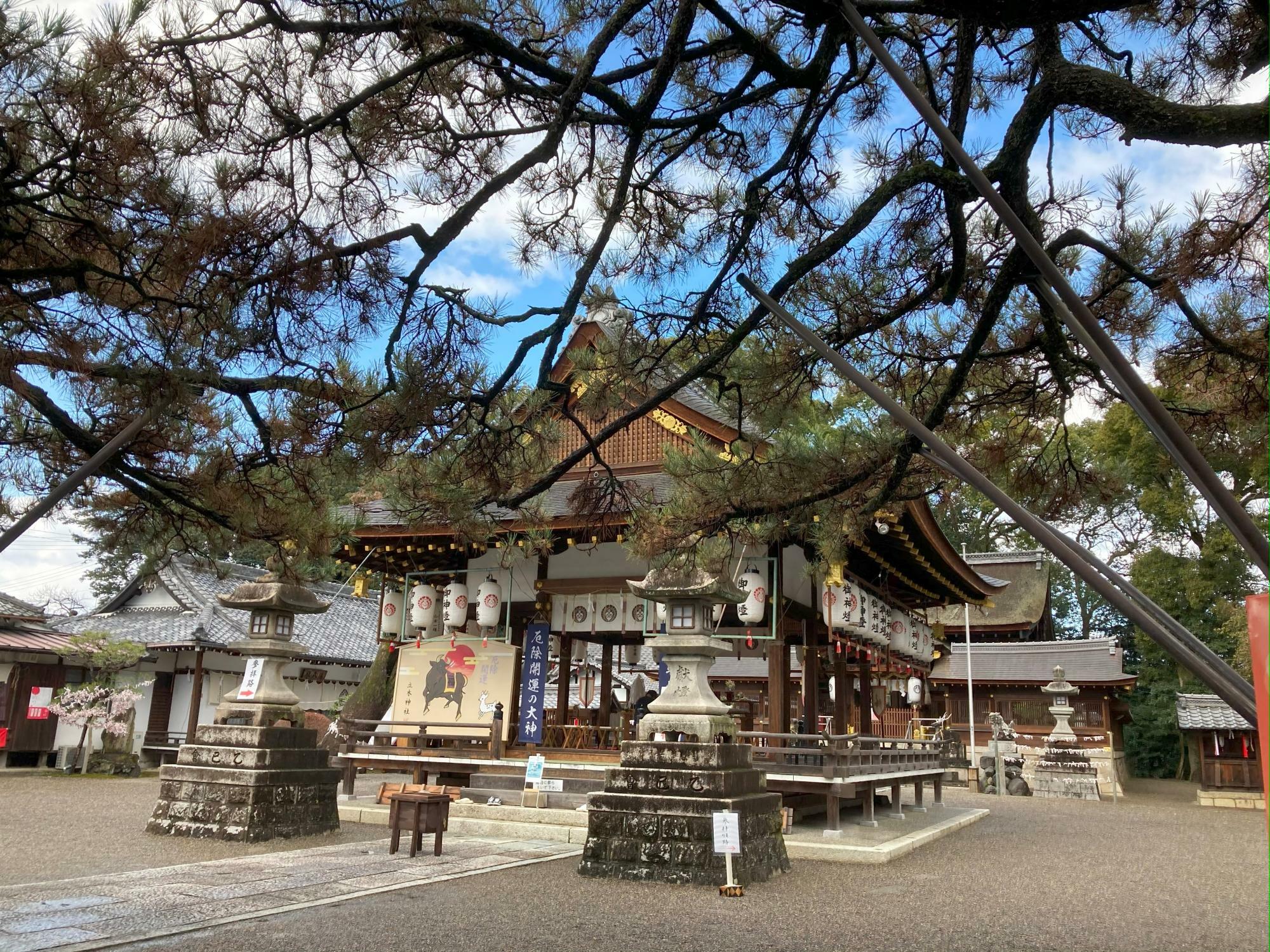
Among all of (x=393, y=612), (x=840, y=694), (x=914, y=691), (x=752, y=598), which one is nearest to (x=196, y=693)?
(x=393, y=612)

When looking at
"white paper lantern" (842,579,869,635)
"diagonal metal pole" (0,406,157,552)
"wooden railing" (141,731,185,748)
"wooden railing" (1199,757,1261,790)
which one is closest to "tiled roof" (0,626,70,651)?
"wooden railing" (141,731,185,748)

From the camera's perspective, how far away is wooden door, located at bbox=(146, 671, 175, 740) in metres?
21.1

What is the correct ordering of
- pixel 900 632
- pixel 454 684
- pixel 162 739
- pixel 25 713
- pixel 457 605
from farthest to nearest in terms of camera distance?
1. pixel 162 739
2. pixel 25 713
3. pixel 900 632
4. pixel 454 684
5. pixel 457 605

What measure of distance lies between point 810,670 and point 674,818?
667 centimetres

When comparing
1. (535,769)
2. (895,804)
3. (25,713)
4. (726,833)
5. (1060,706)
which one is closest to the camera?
(726,833)

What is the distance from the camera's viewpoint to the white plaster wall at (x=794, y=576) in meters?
12.5

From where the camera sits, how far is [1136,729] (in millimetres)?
30062

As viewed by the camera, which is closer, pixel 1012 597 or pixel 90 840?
pixel 90 840

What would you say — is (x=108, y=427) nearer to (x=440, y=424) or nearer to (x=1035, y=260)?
(x=440, y=424)

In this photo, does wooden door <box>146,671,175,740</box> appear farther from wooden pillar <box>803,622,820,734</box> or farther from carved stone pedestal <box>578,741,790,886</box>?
carved stone pedestal <box>578,741,790,886</box>

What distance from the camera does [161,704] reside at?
70.1 feet

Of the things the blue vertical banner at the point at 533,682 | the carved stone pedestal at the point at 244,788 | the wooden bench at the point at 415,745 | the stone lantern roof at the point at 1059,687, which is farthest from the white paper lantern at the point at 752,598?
the stone lantern roof at the point at 1059,687

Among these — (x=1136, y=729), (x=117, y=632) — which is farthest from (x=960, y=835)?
(x=1136, y=729)

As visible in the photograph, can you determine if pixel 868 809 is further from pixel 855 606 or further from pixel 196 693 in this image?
pixel 196 693
